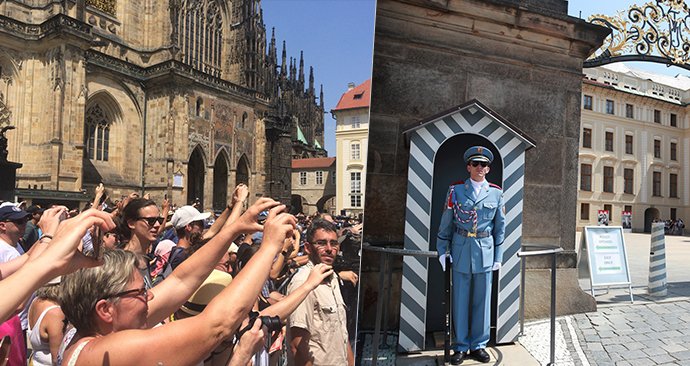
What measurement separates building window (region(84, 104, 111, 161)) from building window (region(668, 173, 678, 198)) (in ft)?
127

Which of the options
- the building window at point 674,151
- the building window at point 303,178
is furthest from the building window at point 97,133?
the building window at point 674,151

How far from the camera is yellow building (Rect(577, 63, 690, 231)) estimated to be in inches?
1275

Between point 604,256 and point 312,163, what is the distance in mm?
5848

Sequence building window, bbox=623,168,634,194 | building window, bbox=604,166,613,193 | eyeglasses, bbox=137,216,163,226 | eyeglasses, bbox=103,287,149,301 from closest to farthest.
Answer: eyeglasses, bbox=103,287,149,301
eyeglasses, bbox=137,216,163,226
building window, bbox=604,166,613,193
building window, bbox=623,168,634,194

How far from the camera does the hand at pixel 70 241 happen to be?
113 cm

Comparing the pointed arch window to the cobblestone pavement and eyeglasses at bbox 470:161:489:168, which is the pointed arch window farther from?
the cobblestone pavement

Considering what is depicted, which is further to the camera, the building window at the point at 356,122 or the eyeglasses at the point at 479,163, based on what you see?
the eyeglasses at the point at 479,163

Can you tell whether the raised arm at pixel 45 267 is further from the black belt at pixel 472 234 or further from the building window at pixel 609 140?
the building window at pixel 609 140

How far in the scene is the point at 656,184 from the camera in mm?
33750

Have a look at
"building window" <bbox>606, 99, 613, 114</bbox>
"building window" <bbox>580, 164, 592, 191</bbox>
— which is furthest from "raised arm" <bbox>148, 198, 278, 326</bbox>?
"building window" <bbox>606, 99, 613, 114</bbox>

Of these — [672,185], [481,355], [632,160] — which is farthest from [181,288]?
→ [672,185]

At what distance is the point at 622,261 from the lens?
6.34 m

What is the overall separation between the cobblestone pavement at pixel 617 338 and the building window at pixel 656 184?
3254cm

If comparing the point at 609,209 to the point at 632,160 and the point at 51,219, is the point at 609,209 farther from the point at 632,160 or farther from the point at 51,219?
the point at 51,219
